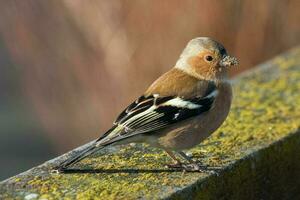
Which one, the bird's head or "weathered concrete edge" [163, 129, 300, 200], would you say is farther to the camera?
the bird's head

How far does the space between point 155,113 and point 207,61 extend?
1.86 ft

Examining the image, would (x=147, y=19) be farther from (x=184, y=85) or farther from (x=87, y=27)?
(x=184, y=85)

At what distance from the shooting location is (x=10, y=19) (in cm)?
696

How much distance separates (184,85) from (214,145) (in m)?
0.37

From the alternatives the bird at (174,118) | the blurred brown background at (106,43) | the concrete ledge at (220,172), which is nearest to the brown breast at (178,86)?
the bird at (174,118)

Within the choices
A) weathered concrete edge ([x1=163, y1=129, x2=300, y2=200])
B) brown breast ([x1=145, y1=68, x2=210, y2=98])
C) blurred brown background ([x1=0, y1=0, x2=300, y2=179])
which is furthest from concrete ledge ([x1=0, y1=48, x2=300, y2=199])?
blurred brown background ([x1=0, y1=0, x2=300, y2=179])

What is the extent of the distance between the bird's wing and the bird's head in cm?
24

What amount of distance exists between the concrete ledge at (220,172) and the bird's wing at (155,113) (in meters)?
0.16

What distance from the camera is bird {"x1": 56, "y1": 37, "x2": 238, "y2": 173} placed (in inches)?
140

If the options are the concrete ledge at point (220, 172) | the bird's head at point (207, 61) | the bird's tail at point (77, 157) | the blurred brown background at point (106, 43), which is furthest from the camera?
the blurred brown background at point (106, 43)

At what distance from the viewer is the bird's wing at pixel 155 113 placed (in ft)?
11.8

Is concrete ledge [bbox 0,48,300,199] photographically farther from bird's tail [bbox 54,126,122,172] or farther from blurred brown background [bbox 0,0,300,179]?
blurred brown background [bbox 0,0,300,179]

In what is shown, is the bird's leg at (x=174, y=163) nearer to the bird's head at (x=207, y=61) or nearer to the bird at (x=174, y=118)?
the bird at (x=174, y=118)

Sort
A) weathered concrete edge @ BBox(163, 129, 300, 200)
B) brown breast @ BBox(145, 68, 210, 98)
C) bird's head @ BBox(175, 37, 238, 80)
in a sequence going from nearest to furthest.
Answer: weathered concrete edge @ BBox(163, 129, 300, 200)
brown breast @ BBox(145, 68, 210, 98)
bird's head @ BBox(175, 37, 238, 80)
